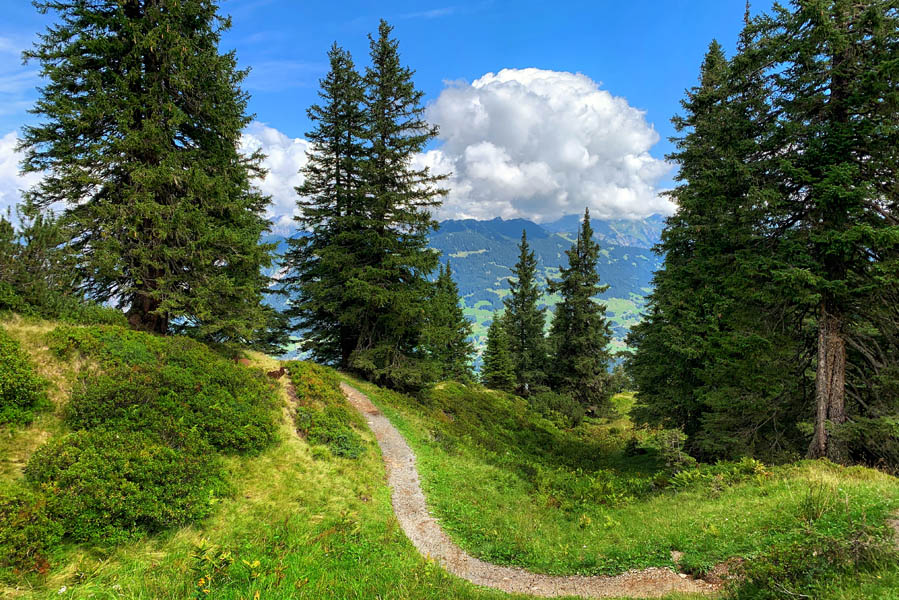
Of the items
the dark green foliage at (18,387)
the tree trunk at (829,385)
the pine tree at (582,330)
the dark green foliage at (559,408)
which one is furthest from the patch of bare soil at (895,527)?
the pine tree at (582,330)

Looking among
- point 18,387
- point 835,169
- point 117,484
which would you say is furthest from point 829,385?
point 18,387

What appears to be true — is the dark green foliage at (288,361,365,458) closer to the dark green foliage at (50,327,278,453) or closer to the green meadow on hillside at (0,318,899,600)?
the green meadow on hillside at (0,318,899,600)

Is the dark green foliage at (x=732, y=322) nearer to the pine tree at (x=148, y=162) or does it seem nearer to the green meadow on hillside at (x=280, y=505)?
the green meadow on hillside at (x=280, y=505)

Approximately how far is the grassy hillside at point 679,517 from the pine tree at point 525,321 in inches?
1020

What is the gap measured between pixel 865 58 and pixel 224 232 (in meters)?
18.9

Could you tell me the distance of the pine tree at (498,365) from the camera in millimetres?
39844

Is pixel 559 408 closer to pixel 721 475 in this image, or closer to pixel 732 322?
pixel 732 322

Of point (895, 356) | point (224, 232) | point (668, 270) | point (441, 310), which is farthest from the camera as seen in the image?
point (441, 310)

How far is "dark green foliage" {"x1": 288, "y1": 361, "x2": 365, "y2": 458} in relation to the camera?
12.5 meters

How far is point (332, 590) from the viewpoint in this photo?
5.37 metres

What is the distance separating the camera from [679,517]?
834 centimetres

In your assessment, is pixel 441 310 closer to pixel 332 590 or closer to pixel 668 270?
pixel 668 270

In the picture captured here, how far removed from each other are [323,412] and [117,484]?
7.91m

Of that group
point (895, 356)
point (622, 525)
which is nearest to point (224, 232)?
point (622, 525)
